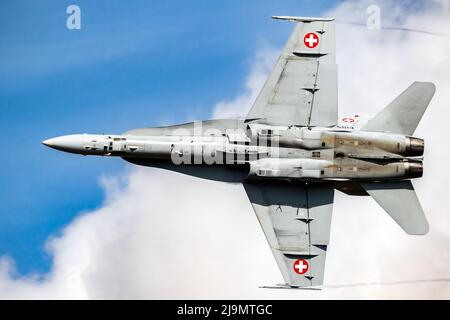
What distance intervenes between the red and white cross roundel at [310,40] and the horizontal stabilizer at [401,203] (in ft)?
16.0

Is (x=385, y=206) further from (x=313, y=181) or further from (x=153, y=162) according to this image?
(x=153, y=162)

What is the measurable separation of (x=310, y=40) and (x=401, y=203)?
6156mm

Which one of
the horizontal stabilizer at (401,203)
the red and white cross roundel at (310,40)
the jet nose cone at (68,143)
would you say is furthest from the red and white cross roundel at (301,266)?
the jet nose cone at (68,143)

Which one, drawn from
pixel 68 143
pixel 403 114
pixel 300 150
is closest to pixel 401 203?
pixel 403 114

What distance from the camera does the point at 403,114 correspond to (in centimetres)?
2500

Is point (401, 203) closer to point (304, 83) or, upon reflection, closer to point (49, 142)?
point (304, 83)

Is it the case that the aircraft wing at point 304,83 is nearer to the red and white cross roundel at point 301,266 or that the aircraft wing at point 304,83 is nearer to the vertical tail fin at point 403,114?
the vertical tail fin at point 403,114

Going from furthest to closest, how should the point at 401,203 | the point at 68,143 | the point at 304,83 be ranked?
the point at 304,83 → the point at 401,203 → the point at 68,143

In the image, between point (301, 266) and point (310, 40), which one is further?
point (310, 40)

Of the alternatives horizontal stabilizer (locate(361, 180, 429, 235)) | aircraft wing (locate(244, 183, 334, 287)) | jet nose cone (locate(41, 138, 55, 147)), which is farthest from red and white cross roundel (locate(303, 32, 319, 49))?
Answer: jet nose cone (locate(41, 138, 55, 147))

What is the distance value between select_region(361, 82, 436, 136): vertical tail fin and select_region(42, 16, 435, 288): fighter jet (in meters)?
0.03

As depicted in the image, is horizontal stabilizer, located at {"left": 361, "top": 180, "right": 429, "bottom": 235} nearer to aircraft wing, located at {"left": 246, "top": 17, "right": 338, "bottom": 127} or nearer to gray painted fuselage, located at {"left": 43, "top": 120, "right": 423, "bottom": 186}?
gray painted fuselage, located at {"left": 43, "top": 120, "right": 423, "bottom": 186}

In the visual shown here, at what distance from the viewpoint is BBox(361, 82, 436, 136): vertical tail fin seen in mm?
24969

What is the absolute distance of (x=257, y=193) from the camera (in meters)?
25.2
